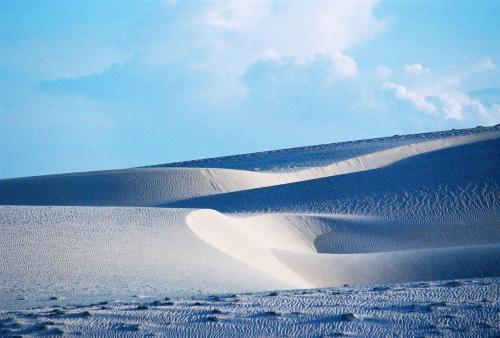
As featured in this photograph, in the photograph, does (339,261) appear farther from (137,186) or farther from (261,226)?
(137,186)

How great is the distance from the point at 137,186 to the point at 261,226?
14.0 m

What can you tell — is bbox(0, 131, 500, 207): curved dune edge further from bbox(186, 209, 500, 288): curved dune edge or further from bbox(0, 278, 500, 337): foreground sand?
bbox(0, 278, 500, 337): foreground sand

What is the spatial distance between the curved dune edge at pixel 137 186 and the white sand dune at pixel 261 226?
0.35 ft

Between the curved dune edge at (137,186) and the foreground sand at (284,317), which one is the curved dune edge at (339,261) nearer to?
the foreground sand at (284,317)

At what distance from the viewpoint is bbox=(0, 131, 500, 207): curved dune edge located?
32281mm

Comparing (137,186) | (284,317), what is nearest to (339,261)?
(284,317)

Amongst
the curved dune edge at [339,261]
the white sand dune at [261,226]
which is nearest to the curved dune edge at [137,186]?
the white sand dune at [261,226]

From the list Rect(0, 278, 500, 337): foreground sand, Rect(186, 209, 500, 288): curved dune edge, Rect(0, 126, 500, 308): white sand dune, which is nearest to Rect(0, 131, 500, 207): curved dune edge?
Rect(0, 126, 500, 308): white sand dune

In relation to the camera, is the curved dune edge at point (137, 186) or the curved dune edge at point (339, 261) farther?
the curved dune edge at point (137, 186)

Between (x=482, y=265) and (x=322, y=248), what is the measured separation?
6427 mm

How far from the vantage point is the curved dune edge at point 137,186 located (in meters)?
32.3

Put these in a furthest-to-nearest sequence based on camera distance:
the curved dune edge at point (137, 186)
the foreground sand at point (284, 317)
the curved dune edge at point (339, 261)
A: 1. the curved dune edge at point (137, 186)
2. the curved dune edge at point (339, 261)
3. the foreground sand at point (284, 317)

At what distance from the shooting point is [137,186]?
33.4 m

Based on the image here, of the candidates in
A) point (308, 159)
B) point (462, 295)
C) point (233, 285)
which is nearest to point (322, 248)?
point (233, 285)
